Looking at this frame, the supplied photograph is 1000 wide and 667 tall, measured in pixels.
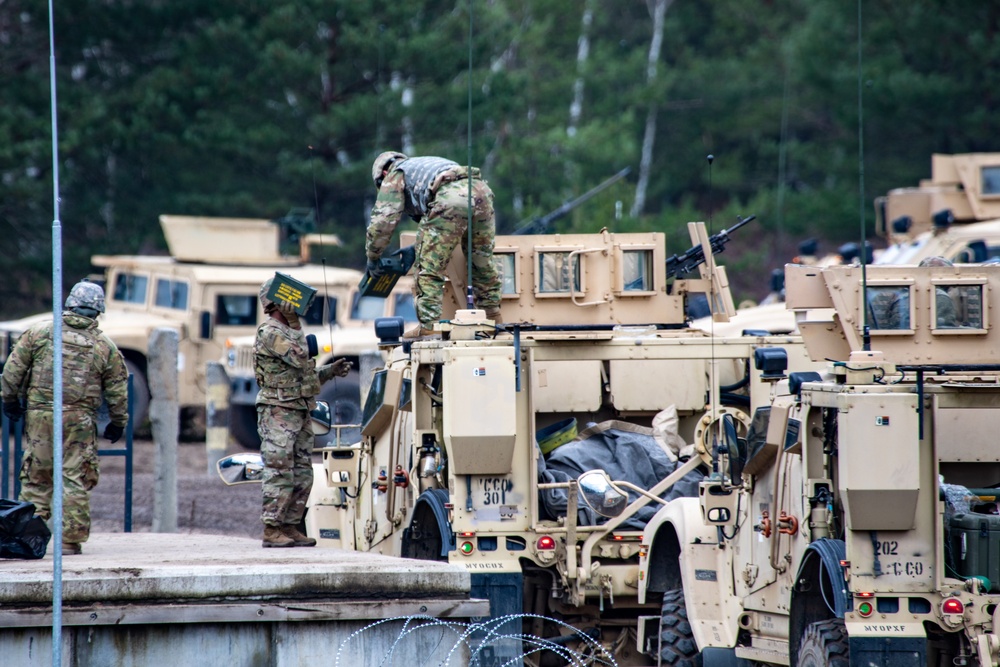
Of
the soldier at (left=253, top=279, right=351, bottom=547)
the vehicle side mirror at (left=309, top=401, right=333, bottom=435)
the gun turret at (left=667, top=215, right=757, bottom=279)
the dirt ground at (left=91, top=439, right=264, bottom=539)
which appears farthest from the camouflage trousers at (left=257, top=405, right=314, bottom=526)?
the dirt ground at (left=91, top=439, right=264, bottom=539)

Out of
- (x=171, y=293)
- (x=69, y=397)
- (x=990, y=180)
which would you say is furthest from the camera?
(x=171, y=293)

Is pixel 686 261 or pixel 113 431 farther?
pixel 686 261

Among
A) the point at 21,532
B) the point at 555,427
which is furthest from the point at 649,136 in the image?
the point at 21,532

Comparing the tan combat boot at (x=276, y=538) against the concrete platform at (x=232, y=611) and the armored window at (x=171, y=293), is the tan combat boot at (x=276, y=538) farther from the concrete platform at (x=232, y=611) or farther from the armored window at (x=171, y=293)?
the armored window at (x=171, y=293)

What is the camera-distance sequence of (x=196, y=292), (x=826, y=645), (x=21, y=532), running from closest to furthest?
1. (x=826, y=645)
2. (x=21, y=532)
3. (x=196, y=292)

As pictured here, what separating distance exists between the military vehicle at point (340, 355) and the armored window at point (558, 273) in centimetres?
595

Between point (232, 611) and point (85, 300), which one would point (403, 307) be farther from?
point (232, 611)

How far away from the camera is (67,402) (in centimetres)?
921

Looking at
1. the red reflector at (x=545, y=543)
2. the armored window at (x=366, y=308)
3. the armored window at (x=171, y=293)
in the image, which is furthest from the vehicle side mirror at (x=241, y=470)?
the armored window at (x=171, y=293)

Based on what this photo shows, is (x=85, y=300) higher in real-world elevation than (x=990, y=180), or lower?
lower

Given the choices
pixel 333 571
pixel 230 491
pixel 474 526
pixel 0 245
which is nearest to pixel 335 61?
pixel 0 245

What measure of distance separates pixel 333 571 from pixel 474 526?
81.3 inches

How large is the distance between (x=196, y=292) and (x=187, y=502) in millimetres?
5016

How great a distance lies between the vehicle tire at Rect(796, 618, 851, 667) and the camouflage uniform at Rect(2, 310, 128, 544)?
3891 mm
